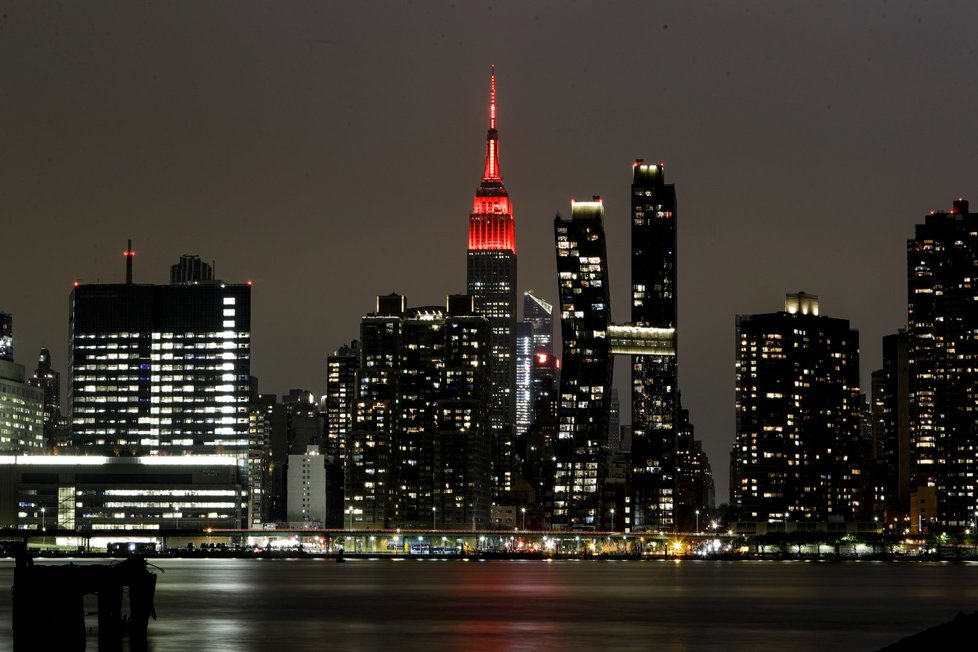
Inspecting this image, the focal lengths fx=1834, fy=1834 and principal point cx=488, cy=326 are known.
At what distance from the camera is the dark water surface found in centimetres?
10069

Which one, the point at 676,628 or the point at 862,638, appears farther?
the point at 676,628

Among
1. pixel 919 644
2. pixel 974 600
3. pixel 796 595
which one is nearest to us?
pixel 919 644

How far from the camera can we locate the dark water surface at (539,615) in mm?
100688

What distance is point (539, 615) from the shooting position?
407 ft

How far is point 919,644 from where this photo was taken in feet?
200

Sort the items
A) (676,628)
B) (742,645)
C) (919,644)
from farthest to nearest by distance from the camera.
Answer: (676,628) < (742,645) < (919,644)

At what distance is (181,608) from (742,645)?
156 feet

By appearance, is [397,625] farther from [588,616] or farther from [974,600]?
[974,600]

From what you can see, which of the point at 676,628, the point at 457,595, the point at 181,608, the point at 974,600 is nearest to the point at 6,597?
the point at 181,608

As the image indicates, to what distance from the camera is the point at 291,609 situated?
136 metres

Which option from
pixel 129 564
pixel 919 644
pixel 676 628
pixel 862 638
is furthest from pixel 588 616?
pixel 919 644

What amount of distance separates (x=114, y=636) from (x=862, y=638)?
4393cm

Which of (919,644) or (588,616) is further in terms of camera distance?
(588,616)

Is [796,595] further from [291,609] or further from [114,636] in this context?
[114,636]
